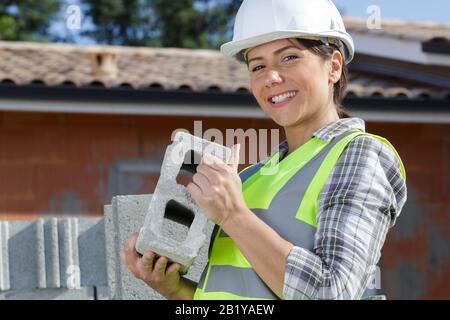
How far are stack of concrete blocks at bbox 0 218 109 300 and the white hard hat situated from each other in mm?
3040

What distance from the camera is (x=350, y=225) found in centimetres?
202

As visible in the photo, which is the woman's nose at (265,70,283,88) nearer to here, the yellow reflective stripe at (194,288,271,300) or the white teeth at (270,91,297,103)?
the white teeth at (270,91,297,103)

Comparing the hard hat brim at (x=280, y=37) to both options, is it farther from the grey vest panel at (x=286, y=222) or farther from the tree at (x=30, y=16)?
the tree at (x=30, y=16)

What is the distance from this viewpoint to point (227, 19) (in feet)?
97.7

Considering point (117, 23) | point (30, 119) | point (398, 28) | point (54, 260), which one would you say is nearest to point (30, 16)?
point (117, 23)

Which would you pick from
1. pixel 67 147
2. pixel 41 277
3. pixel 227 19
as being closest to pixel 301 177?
pixel 41 277

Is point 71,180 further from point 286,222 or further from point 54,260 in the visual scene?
point 286,222

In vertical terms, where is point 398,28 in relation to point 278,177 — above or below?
above

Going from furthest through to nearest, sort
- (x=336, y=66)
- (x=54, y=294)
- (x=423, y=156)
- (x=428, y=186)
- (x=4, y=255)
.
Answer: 1. (x=423, y=156)
2. (x=428, y=186)
3. (x=54, y=294)
4. (x=4, y=255)
5. (x=336, y=66)

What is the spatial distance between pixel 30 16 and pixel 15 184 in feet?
57.7

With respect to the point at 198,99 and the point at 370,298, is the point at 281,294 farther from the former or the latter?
the point at 198,99

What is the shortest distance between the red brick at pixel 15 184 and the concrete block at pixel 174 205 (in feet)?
23.7

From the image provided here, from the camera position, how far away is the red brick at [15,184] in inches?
365

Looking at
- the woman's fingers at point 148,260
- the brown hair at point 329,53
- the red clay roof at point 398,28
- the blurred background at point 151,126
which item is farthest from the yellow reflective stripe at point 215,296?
the red clay roof at point 398,28
